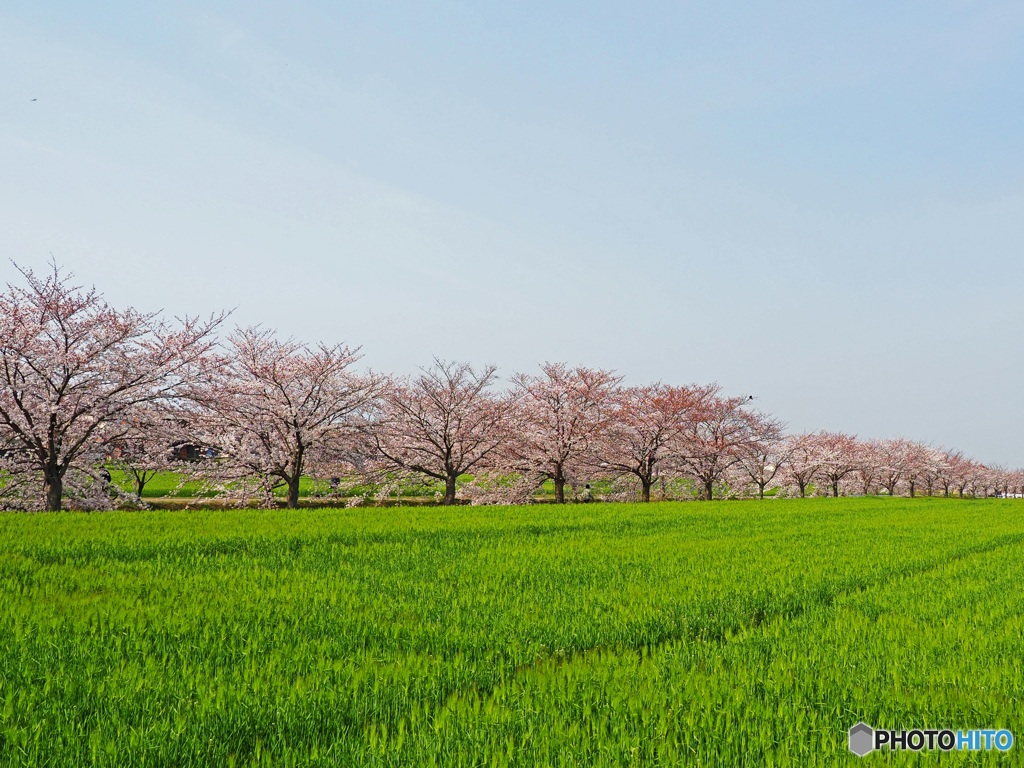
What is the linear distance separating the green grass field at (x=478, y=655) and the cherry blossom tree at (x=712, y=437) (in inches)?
1143

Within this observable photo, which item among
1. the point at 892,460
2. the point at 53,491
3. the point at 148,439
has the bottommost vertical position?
the point at 892,460

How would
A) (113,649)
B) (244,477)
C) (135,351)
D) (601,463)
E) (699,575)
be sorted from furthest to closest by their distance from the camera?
1. (601,463)
2. (244,477)
3. (135,351)
4. (699,575)
5. (113,649)

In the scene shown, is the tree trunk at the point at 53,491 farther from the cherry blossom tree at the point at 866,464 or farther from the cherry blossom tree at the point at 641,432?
the cherry blossom tree at the point at 866,464

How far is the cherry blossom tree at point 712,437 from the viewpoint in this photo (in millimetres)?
39250

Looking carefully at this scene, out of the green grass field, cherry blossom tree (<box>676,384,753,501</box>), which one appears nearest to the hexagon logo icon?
the green grass field

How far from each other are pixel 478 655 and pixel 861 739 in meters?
2.74

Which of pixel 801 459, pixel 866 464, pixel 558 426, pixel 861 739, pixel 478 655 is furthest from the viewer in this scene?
pixel 866 464

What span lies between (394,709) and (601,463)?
33.8 meters

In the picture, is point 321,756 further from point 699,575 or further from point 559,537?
point 559,537

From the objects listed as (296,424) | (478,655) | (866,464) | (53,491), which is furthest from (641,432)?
(866,464)

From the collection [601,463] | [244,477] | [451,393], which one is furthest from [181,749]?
[601,463]

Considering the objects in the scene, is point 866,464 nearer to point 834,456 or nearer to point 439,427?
point 834,456

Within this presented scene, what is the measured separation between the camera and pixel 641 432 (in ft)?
119

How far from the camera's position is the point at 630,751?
3238 millimetres
